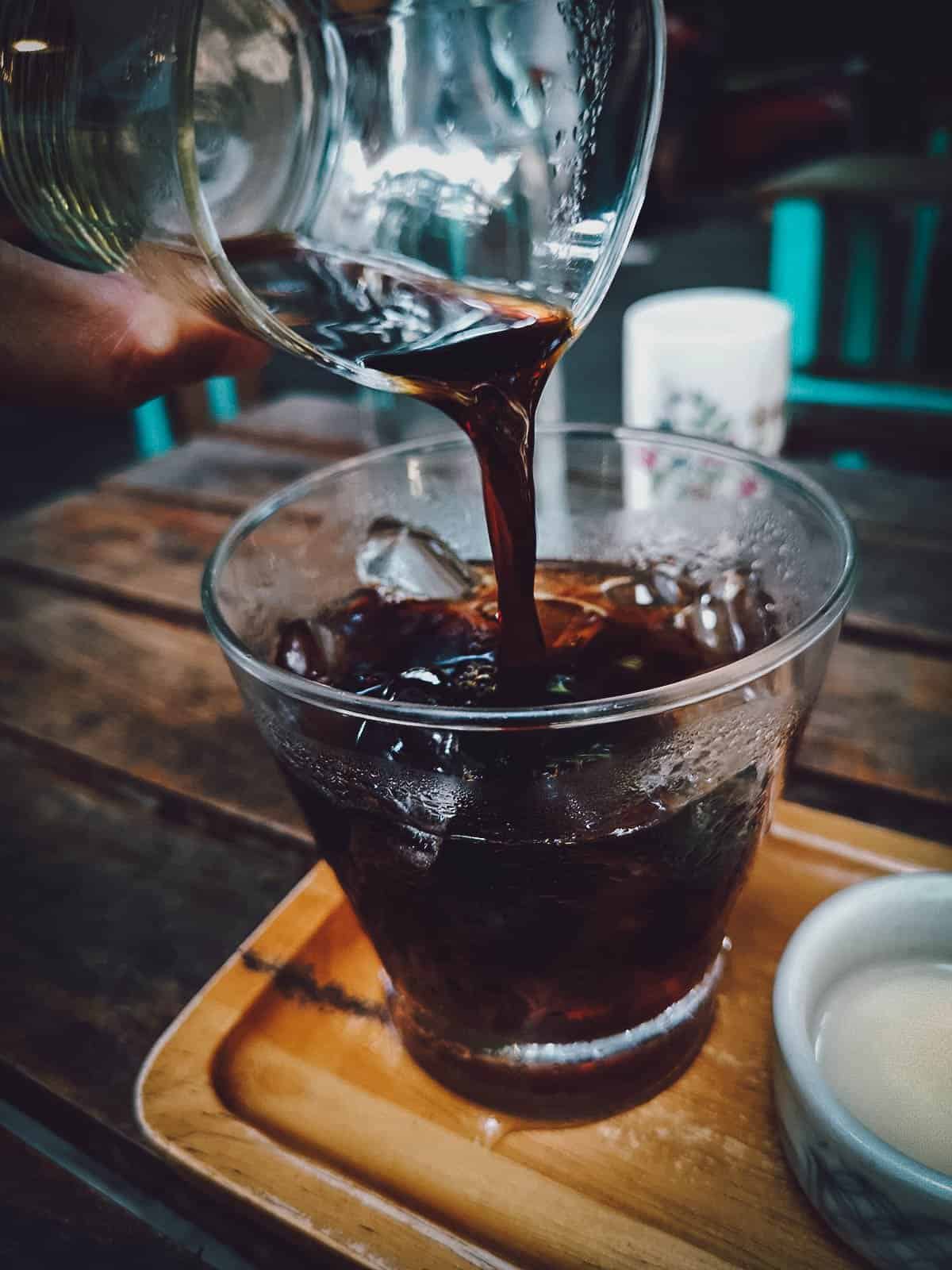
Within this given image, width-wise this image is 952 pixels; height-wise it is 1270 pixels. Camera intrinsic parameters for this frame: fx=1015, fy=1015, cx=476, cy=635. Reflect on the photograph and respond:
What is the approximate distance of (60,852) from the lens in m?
0.59

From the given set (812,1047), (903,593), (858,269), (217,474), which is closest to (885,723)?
(903,593)

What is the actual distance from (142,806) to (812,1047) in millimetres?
415

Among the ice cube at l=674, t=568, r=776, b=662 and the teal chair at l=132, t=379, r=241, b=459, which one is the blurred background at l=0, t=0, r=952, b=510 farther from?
the ice cube at l=674, t=568, r=776, b=662

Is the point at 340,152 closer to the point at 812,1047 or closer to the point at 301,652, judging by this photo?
the point at 301,652

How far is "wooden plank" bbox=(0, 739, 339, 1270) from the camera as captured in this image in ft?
1.45

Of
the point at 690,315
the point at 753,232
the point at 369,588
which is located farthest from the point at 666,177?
the point at 369,588

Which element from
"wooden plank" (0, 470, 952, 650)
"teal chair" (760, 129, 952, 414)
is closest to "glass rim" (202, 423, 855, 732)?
"wooden plank" (0, 470, 952, 650)

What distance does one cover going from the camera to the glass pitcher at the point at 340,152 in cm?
40

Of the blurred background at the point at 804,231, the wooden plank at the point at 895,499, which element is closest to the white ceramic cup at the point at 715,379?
the wooden plank at the point at 895,499

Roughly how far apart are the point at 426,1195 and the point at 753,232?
396 cm

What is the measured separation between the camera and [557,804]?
0.36 metres

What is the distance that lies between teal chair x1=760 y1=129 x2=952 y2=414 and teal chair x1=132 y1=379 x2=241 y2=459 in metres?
0.93

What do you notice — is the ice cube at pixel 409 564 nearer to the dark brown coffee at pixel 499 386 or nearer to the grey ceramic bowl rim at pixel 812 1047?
the dark brown coffee at pixel 499 386

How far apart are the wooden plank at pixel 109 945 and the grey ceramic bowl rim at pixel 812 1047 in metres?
0.20
